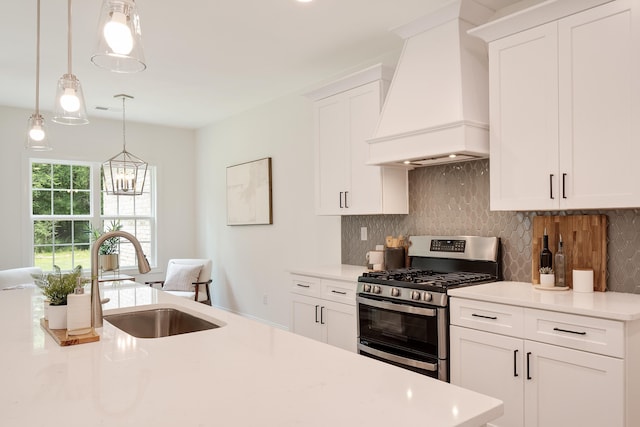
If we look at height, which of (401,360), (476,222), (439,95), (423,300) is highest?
(439,95)

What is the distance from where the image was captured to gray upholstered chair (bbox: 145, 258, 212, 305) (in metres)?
5.71

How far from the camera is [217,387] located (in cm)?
120

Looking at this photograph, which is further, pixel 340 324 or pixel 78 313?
pixel 340 324

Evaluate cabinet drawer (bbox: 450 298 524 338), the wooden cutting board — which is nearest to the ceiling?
the wooden cutting board

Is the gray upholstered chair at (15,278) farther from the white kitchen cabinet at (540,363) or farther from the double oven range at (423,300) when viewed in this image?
the white kitchen cabinet at (540,363)

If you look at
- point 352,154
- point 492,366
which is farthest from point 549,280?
point 352,154

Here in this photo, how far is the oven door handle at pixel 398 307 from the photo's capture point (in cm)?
277

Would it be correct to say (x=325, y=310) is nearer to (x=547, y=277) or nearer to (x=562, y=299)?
(x=547, y=277)

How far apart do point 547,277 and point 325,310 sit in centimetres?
163

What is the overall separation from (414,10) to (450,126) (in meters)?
0.92

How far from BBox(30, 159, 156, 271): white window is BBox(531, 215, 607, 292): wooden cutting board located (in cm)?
527

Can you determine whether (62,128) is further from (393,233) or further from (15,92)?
(393,233)

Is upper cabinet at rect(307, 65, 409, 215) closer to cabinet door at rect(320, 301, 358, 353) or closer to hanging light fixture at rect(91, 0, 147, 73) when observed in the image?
cabinet door at rect(320, 301, 358, 353)

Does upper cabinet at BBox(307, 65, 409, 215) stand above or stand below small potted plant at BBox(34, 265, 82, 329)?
above
